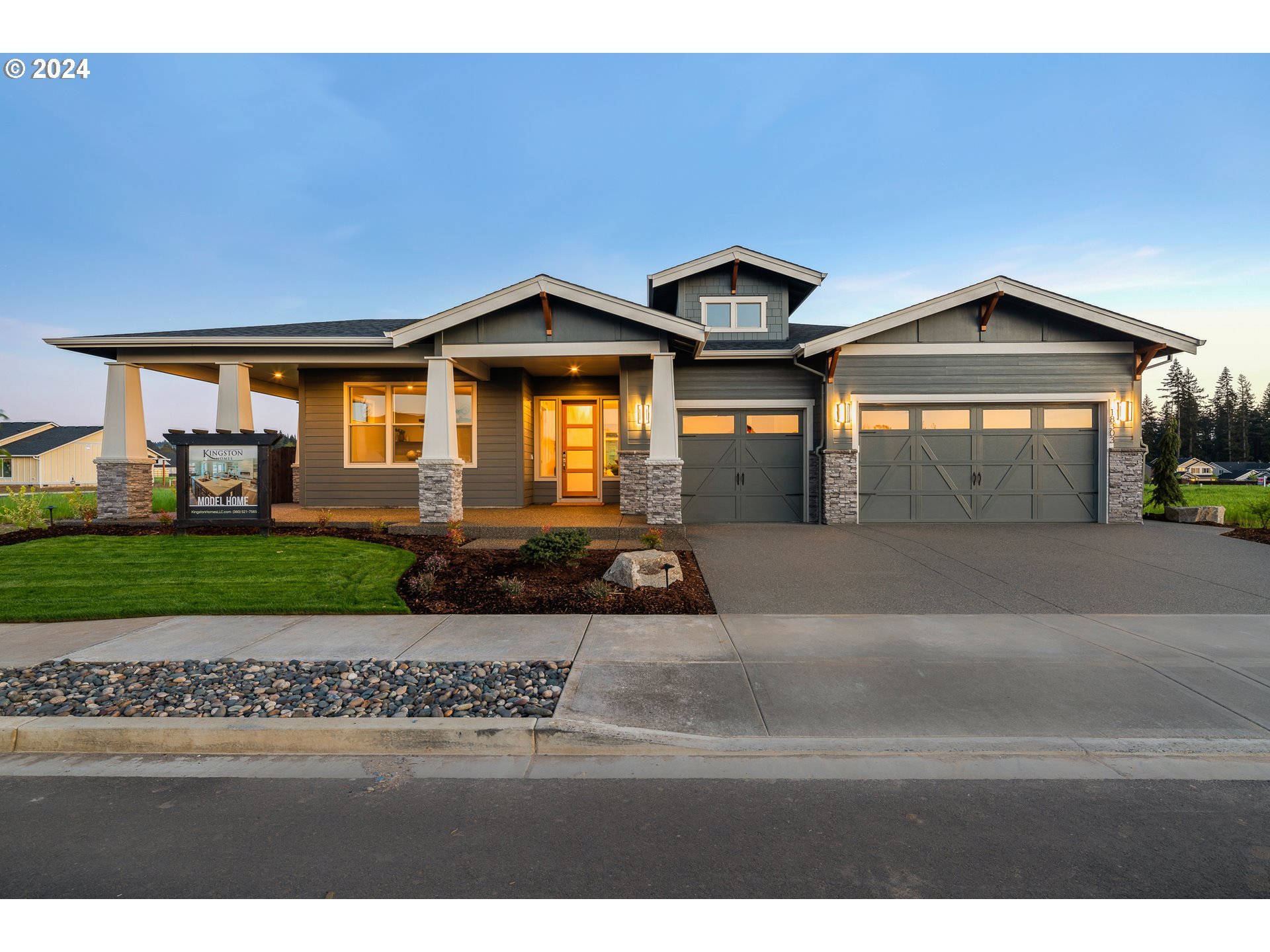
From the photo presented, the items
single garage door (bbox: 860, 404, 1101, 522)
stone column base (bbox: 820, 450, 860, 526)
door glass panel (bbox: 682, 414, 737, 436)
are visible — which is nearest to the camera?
stone column base (bbox: 820, 450, 860, 526)

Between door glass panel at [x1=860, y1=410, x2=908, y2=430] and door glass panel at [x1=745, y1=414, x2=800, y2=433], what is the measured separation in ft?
5.12

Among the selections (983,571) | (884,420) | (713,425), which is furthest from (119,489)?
(884,420)

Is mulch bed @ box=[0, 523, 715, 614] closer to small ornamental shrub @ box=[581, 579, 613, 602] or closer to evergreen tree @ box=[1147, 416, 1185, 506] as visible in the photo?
small ornamental shrub @ box=[581, 579, 613, 602]

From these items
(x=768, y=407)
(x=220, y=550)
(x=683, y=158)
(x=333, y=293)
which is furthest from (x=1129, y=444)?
(x=333, y=293)

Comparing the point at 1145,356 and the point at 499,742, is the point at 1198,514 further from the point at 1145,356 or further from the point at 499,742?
the point at 499,742

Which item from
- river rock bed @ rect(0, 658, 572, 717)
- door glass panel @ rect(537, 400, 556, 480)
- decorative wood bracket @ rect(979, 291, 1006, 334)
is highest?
decorative wood bracket @ rect(979, 291, 1006, 334)

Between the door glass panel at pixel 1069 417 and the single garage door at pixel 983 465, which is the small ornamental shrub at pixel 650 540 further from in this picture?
the door glass panel at pixel 1069 417

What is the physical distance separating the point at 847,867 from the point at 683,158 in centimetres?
2928

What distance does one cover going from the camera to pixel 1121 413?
13422 mm

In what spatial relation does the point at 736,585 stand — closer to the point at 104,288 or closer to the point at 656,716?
the point at 656,716

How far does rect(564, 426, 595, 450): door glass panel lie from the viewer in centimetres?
1590

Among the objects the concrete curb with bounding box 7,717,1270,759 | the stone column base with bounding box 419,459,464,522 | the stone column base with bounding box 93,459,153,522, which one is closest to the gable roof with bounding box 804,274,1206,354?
the stone column base with bounding box 419,459,464,522

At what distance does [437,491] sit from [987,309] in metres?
13.1

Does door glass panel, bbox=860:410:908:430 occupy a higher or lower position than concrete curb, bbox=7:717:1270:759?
higher
